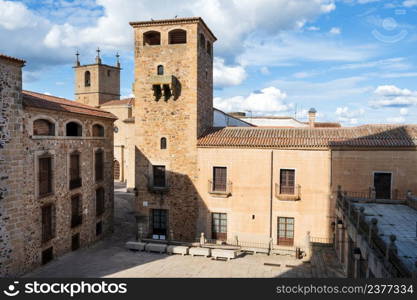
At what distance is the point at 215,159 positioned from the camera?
2184 cm

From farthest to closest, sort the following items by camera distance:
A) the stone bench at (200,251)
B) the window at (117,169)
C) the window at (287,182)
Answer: the window at (117,169) < the window at (287,182) < the stone bench at (200,251)

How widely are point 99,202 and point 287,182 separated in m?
13.4

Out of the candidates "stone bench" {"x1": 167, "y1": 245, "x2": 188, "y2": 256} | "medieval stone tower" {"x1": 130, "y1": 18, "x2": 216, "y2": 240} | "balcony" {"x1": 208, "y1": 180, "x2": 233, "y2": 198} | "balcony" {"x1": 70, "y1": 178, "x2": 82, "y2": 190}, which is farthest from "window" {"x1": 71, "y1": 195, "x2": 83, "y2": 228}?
"balcony" {"x1": 208, "y1": 180, "x2": 233, "y2": 198}

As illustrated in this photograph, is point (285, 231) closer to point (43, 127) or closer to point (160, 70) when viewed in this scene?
point (160, 70)

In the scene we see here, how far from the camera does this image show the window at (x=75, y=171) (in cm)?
1984

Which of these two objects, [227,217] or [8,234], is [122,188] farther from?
[8,234]

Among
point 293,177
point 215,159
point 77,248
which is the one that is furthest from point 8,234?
point 293,177

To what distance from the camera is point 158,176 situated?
23.0 meters

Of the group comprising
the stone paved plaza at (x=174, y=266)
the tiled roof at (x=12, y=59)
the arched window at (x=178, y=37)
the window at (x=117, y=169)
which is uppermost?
the arched window at (x=178, y=37)

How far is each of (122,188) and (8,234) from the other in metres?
23.5

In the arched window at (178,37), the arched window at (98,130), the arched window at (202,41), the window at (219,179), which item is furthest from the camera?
the arched window at (178,37)

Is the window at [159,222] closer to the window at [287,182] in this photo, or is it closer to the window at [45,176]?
the window at [45,176]

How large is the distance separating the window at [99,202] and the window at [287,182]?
1280cm

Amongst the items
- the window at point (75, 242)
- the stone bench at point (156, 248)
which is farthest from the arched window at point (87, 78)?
the stone bench at point (156, 248)
